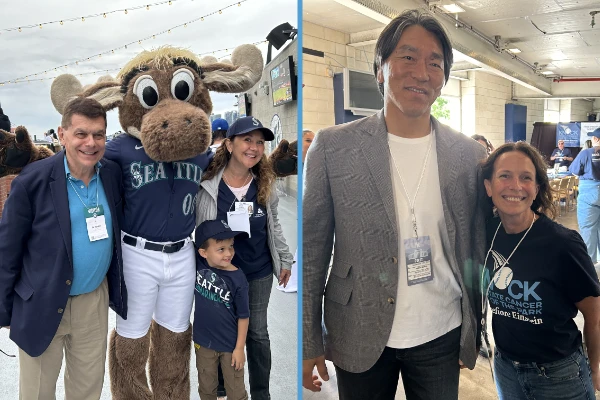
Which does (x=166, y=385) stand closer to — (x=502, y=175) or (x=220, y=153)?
(x=220, y=153)

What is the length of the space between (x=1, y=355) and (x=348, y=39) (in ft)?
5.50

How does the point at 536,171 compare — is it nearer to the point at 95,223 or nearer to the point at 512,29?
the point at 512,29

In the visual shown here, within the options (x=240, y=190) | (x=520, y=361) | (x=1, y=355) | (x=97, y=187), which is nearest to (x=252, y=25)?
(x=240, y=190)

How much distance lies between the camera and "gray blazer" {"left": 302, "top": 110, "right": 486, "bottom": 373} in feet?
2.69

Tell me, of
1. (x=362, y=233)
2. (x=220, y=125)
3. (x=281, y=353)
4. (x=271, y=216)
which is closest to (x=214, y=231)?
(x=271, y=216)

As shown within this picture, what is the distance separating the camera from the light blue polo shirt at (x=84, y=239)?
1.04m

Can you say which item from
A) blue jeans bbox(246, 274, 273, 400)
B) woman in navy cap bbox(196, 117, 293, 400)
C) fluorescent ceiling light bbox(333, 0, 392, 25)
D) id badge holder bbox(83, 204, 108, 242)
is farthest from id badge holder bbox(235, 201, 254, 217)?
fluorescent ceiling light bbox(333, 0, 392, 25)

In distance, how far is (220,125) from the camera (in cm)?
114

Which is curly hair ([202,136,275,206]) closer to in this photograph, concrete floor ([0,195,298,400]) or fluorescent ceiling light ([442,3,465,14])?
concrete floor ([0,195,298,400])

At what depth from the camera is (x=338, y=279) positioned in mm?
870

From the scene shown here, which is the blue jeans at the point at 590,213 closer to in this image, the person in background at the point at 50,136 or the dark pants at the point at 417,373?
the dark pants at the point at 417,373

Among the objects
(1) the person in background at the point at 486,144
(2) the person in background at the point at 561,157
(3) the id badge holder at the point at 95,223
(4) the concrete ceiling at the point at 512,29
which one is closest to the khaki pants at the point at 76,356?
(3) the id badge holder at the point at 95,223

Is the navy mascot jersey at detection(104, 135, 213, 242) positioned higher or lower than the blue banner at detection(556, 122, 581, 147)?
lower

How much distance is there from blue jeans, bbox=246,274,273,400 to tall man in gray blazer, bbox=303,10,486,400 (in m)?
0.38
